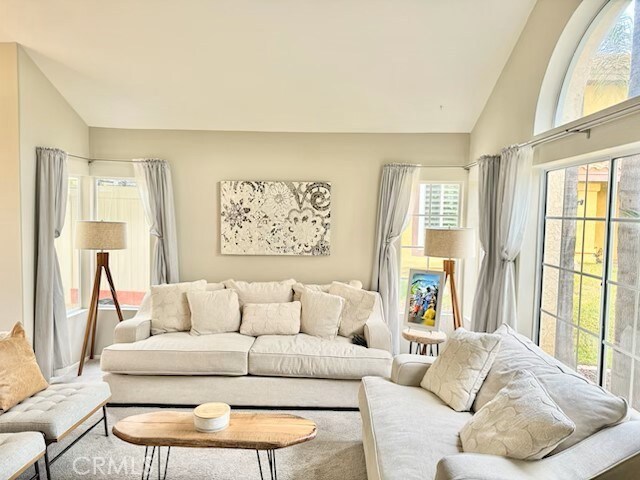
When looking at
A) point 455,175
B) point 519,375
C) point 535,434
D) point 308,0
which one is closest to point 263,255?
point 455,175

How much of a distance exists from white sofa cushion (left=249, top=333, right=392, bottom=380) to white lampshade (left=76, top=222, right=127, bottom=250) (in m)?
1.66

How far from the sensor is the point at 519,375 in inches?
84.0

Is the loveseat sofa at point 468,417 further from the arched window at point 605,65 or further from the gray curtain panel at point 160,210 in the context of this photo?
the gray curtain panel at point 160,210

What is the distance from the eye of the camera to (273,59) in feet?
12.1

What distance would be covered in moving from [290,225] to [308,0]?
2146 millimetres

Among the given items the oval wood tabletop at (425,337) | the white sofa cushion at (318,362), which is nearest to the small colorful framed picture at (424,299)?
the oval wood tabletop at (425,337)

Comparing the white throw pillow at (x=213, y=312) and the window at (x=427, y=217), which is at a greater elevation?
the window at (x=427, y=217)

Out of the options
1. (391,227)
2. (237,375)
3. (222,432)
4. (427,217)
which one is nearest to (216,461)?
(222,432)

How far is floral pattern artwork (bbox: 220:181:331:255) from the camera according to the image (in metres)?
4.59

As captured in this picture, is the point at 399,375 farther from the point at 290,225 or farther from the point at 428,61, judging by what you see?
the point at 428,61

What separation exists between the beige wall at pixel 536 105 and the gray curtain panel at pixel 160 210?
315 cm

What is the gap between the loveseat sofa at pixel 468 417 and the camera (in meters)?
1.61

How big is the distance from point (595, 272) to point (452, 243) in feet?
4.01

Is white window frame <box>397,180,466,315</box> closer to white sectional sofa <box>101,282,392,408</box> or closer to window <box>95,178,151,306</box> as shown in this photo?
white sectional sofa <box>101,282,392,408</box>
